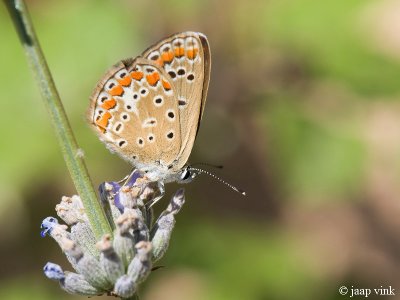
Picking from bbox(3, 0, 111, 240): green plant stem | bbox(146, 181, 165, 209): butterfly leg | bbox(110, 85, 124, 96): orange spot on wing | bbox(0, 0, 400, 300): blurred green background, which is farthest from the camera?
bbox(0, 0, 400, 300): blurred green background

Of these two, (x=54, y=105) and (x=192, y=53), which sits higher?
(x=54, y=105)

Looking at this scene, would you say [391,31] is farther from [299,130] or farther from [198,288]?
[198,288]

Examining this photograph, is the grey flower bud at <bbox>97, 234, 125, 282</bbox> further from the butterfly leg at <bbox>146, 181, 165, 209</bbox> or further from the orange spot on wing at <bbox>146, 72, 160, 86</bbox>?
the orange spot on wing at <bbox>146, 72, 160, 86</bbox>

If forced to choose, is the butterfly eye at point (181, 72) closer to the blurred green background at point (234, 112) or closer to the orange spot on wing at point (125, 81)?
the orange spot on wing at point (125, 81)

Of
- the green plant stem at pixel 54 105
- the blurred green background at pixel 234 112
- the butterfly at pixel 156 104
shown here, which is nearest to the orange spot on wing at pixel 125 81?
the butterfly at pixel 156 104

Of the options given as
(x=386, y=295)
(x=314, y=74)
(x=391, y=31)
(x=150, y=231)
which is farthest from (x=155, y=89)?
(x=391, y=31)

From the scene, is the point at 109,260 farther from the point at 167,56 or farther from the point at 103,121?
the point at 167,56

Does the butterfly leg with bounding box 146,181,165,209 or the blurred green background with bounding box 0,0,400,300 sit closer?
the butterfly leg with bounding box 146,181,165,209

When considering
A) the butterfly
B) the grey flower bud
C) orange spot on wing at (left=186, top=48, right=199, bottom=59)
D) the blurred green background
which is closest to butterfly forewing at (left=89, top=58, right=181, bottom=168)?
the butterfly

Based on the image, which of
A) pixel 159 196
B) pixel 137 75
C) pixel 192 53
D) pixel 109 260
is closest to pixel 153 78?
pixel 137 75
